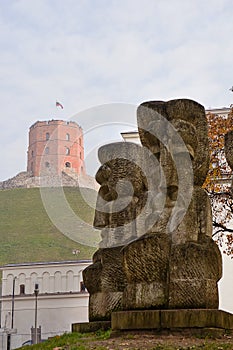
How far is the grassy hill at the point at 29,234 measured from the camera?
254 ft

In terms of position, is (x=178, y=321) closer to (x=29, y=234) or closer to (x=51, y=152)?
(x=29, y=234)

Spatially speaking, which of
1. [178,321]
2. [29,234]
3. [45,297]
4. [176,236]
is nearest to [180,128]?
[176,236]

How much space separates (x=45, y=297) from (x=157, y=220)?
113 feet

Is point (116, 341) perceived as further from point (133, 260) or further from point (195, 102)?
point (195, 102)

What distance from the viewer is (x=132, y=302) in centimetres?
858

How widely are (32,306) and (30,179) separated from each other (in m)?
84.5

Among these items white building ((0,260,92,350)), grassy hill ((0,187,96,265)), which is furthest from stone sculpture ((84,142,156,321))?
grassy hill ((0,187,96,265))

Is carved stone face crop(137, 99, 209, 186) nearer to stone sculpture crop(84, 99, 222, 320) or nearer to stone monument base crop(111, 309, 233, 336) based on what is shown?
stone sculpture crop(84, 99, 222, 320)

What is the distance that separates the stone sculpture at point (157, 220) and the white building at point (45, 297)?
30543 mm

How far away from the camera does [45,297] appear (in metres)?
42.9

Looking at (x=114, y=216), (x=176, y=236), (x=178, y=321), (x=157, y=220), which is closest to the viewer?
(x=178, y=321)

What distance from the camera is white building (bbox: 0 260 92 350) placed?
4162 centimetres

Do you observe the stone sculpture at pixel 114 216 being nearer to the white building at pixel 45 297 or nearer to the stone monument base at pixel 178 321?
the stone monument base at pixel 178 321

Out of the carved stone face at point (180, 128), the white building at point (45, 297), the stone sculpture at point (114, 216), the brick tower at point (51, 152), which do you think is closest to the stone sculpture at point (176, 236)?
the carved stone face at point (180, 128)
